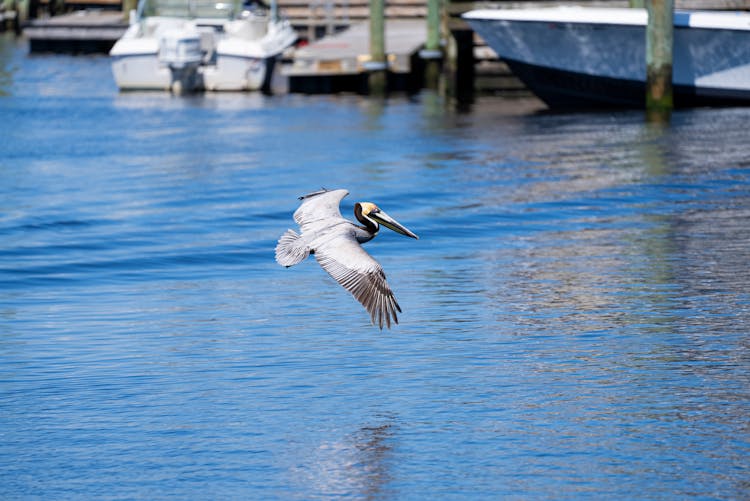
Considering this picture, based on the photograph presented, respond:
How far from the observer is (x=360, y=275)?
920 cm

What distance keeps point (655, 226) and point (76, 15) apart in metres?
40.6

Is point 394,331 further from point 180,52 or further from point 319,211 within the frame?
point 180,52

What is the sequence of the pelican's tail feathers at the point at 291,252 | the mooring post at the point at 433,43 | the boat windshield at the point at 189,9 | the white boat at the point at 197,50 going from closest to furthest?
the pelican's tail feathers at the point at 291,252
the mooring post at the point at 433,43
the white boat at the point at 197,50
the boat windshield at the point at 189,9

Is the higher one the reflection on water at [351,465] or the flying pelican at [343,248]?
the flying pelican at [343,248]

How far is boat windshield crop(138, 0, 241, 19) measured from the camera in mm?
34344

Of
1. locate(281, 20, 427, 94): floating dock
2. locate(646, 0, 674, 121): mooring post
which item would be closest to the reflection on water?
locate(646, 0, 674, 121): mooring post

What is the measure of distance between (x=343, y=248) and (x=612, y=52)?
17472 mm

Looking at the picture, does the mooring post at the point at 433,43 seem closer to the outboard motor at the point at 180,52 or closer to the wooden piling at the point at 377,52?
the wooden piling at the point at 377,52

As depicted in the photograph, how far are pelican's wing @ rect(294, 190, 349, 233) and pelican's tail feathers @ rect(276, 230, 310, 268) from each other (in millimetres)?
153

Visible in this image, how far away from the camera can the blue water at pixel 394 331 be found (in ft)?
25.8

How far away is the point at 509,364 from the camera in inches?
384

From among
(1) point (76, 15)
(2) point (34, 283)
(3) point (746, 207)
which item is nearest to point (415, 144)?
(3) point (746, 207)

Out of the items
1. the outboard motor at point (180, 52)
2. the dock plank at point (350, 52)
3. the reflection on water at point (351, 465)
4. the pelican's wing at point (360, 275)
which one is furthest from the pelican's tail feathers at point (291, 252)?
the outboard motor at point (180, 52)

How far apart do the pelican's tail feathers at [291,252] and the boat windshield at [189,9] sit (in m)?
25.1
